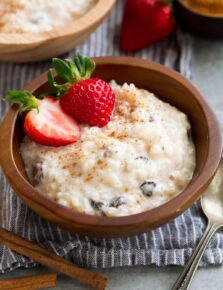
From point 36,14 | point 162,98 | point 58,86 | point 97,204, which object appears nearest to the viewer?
point 97,204

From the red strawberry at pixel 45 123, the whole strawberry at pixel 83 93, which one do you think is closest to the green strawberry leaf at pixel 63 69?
the whole strawberry at pixel 83 93

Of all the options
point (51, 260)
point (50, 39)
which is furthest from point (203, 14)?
point (51, 260)

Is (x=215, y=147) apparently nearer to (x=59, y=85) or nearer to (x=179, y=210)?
(x=179, y=210)

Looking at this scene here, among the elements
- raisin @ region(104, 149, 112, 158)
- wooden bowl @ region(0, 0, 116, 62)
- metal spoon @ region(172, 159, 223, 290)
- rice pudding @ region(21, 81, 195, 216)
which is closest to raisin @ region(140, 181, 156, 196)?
rice pudding @ region(21, 81, 195, 216)

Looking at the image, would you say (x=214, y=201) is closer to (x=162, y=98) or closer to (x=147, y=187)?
(x=147, y=187)

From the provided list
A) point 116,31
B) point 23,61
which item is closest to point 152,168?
point 23,61
